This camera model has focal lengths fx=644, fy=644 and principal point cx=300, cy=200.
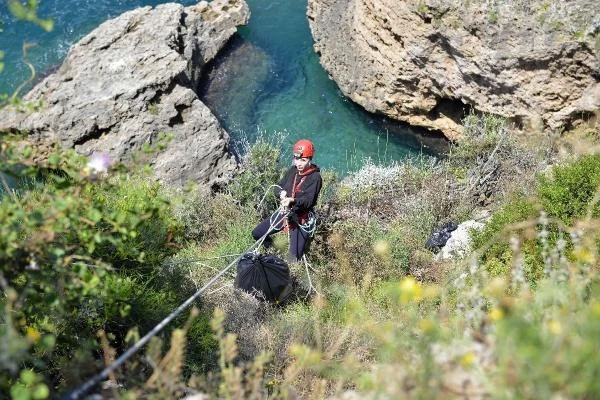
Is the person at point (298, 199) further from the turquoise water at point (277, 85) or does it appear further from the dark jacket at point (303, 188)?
the turquoise water at point (277, 85)

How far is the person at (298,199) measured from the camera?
7.02 metres

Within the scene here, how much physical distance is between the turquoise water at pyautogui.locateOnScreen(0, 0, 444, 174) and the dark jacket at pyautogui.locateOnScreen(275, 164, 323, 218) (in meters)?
4.51

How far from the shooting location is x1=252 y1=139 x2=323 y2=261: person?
7020 millimetres

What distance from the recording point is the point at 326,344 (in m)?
5.46

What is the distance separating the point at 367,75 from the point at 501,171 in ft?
11.8

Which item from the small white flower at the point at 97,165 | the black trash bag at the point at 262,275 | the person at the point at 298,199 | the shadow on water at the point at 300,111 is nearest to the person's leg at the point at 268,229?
the person at the point at 298,199

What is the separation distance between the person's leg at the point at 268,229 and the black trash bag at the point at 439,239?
2178 millimetres

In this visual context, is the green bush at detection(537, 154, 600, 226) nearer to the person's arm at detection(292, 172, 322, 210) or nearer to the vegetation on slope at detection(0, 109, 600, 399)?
the vegetation on slope at detection(0, 109, 600, 399)

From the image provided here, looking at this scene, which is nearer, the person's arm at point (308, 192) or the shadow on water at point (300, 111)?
the person's arm at point (308, 192)

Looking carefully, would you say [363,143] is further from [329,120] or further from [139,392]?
[139,392]

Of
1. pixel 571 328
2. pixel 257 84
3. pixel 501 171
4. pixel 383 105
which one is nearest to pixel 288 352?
pixel 571 328

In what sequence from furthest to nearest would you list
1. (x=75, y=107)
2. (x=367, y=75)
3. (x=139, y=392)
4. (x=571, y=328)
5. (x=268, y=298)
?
(x=367, y=75) < (x=75, y=107) < (x=268, y=298) < (x=139, y=392) < (x=571, y=328)

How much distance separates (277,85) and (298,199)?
6.95 meters

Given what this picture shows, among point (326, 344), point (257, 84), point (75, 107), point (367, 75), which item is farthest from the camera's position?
point (257, 84)
